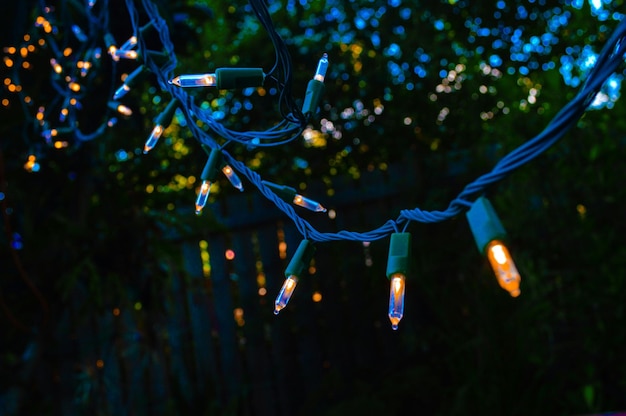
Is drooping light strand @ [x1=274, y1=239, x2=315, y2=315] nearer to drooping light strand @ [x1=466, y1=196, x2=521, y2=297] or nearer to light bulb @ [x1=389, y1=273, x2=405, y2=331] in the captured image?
light bulb @ [x1=389, y1=273, x2=405, y2=331]

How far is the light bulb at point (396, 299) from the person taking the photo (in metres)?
0.82

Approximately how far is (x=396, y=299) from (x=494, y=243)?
166 mm

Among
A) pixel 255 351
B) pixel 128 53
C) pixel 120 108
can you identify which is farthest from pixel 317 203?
pixel 255 351

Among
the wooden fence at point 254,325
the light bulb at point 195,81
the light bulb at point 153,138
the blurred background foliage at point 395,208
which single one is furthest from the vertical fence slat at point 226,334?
the light bulb at point 195,81

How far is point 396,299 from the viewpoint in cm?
83

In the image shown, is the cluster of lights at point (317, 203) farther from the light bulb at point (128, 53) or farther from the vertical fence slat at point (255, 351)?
the vertical fence slat at point (255, 351)

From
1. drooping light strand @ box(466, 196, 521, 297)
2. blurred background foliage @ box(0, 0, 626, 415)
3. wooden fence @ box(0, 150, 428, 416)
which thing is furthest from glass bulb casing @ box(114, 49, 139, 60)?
wooden fence @ box(0, 150, 428, 416)

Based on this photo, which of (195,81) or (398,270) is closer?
(398,270)

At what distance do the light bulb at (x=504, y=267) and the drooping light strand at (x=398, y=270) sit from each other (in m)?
0.15

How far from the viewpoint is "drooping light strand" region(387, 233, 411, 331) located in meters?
0.83

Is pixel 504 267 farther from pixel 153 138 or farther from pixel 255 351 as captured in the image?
pixel 255 351

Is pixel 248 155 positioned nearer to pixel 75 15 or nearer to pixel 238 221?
pixel 238 221

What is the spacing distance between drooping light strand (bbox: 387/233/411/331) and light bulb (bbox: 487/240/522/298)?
15 centimetres

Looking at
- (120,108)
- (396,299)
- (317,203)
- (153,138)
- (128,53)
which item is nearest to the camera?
(396,299)
